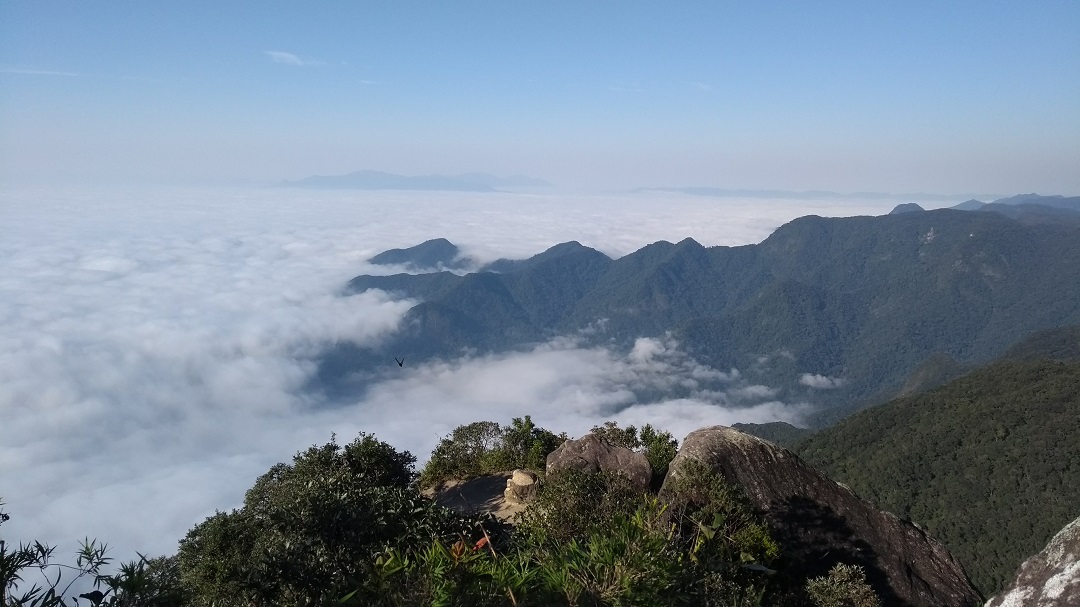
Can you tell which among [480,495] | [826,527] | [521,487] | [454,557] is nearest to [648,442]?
[521,487]

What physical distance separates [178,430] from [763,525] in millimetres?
185619

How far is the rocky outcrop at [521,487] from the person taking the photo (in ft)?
58.2

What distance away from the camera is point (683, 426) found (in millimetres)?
198625

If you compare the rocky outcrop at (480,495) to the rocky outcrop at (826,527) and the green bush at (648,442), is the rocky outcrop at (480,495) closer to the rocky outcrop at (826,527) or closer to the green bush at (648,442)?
the green bush at (648,442)

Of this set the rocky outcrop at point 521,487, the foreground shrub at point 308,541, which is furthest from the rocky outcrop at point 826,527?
the foreground shrub at point 308,541

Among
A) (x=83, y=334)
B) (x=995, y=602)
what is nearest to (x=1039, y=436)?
(x=995, y=602)

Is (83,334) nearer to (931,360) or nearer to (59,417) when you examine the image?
(59,417)

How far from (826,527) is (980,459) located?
277 feet

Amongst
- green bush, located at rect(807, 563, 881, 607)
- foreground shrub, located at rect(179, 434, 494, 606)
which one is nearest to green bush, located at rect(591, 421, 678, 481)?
green bush, located at rect(807, 563, 881, 607)

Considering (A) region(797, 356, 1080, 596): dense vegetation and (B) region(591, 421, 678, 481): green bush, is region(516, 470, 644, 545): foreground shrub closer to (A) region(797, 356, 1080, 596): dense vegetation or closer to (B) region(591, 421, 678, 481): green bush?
(B) region(591, 421, 678, 481): green bush

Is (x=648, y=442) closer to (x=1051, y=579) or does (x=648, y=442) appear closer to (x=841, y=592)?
(x=841, y=592)

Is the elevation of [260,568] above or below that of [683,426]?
above

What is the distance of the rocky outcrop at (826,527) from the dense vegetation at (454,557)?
1.76 meters

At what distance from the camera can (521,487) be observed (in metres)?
18.0
